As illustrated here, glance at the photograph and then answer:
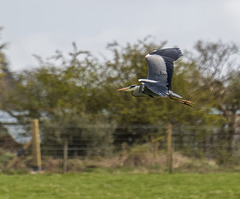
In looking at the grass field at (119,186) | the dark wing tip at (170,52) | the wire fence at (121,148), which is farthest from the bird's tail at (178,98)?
the wire fence at (121,148)

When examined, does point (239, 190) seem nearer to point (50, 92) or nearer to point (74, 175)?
point (74, 175)

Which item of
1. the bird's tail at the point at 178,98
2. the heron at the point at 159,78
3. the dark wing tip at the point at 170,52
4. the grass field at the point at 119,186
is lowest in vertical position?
the grass field at the point at 119,186

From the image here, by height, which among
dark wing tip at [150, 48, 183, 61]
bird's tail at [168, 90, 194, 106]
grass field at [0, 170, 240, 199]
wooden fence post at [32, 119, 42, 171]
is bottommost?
grass field at [0, 170, 240, 199]

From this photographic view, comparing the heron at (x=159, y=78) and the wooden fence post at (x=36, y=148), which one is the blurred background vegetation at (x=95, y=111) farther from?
the heron at (x=159, y=78)

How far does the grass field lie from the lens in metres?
7.93

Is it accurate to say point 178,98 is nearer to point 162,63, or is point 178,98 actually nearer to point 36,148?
point 162,63

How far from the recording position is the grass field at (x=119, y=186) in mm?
7926

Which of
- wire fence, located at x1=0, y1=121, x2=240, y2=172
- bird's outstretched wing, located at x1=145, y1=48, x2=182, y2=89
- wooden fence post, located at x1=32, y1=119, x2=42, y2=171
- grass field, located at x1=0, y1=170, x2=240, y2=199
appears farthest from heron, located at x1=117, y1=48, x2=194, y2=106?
wooden fence post, located at x1=32, y1=119, x2=42, y2=171

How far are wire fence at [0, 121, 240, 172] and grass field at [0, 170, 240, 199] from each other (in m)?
0.59

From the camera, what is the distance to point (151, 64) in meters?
1.36

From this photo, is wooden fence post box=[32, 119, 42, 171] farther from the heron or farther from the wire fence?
the heron

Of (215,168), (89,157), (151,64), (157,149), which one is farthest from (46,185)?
(151,64)

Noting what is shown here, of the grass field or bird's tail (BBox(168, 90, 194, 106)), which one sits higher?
bird's tail (BBox(168, 90, 194, 106))

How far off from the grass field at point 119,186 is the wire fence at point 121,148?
1.95ft
